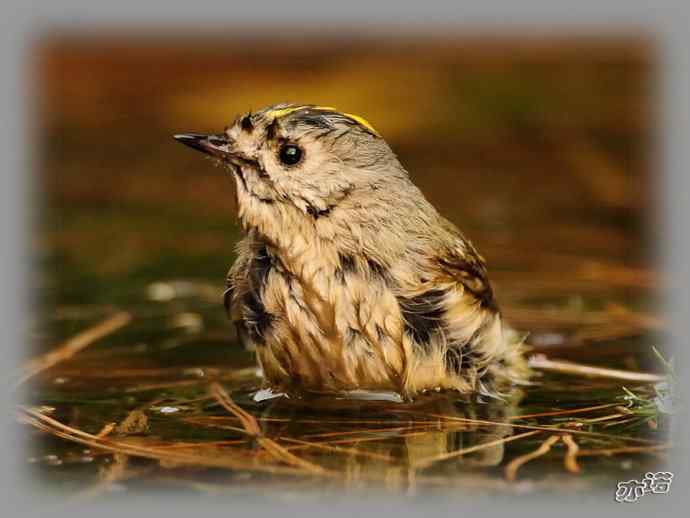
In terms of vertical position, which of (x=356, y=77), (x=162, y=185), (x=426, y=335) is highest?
(x=356, y=77)

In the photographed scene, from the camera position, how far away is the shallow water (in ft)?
11.4

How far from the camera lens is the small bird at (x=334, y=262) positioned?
391cm

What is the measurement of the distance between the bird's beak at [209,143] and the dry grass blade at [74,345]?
118cm

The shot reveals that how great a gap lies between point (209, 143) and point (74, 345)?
1441 mm

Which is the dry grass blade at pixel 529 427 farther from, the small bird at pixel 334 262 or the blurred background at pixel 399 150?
the blurred background at pixel 399 150

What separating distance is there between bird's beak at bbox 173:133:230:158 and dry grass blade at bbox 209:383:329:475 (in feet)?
2.84

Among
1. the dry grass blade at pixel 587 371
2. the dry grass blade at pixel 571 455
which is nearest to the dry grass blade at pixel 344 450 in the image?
the dry grass blade at pixel 571 455

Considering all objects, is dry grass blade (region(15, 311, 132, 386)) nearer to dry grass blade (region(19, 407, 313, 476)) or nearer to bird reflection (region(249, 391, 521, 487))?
dry grass blade (region(19, 407, 313, 476))

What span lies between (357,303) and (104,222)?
4199 millimetres

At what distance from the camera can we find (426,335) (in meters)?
4.06

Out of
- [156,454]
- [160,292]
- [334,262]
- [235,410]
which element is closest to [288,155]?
[334,262]

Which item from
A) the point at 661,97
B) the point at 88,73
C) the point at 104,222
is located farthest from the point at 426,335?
the point at 88,73

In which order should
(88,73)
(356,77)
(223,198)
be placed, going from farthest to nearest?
(88,73) → (356,77) → (223,198)

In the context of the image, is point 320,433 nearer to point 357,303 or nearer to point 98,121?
point 357,303
